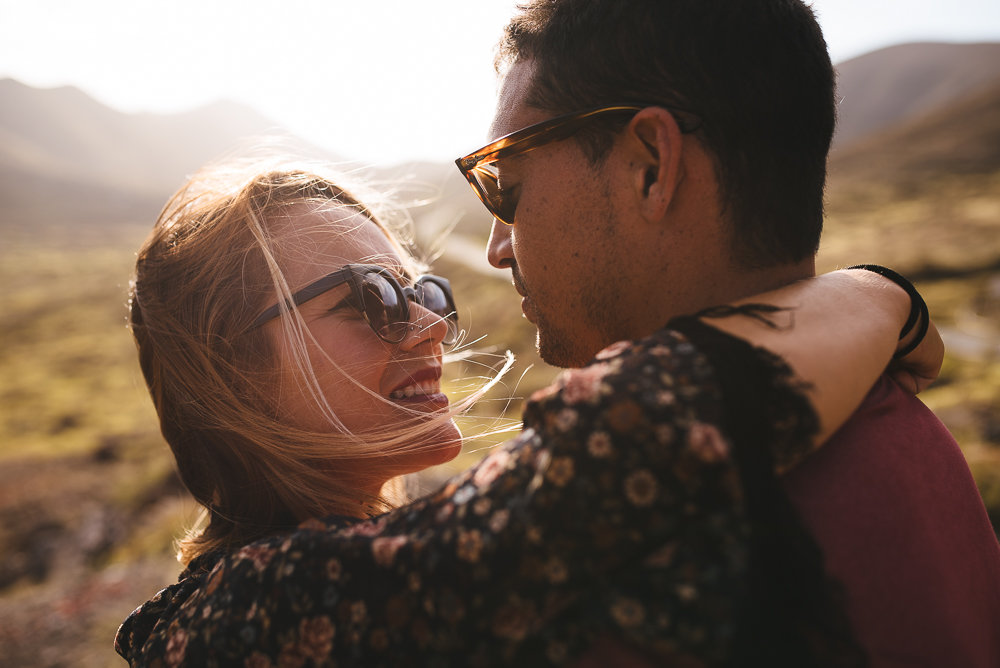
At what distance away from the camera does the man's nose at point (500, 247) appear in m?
2.87

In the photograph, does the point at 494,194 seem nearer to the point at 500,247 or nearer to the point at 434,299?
the point at 500,247

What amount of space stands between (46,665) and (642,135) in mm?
9942

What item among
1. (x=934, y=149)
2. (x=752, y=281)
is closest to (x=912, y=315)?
(x=752, y=281)

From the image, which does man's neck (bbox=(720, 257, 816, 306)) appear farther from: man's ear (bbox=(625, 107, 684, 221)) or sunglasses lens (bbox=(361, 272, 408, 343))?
sunglasses lens (bbox=(361, 272, 408, 343))

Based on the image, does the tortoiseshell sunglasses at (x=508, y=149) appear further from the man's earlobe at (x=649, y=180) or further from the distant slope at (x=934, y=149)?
the distant slope at (x=934, y=149)

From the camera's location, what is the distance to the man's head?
7.29ft

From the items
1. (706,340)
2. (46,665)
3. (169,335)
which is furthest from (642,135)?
(46,665)

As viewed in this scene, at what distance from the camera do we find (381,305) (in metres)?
2.89

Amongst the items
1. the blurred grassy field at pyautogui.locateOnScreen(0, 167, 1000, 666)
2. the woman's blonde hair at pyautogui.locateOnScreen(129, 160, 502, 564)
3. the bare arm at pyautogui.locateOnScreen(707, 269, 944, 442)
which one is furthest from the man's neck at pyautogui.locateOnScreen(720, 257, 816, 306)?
the blurred grassy field at pyautogui.locateOnScreen(0, 167, 1000, 666)

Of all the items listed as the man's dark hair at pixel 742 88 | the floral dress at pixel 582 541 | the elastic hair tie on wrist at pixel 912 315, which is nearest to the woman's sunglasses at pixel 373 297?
the man's dark hair at pixel 742 88

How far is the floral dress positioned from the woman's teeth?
1.46 metres

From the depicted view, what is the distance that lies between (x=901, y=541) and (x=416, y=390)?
2.09 metres

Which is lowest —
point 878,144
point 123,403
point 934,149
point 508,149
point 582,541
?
point 878,144

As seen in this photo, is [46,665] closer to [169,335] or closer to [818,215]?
[169,335]
